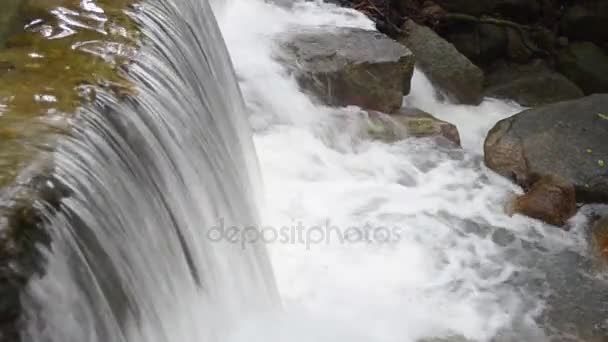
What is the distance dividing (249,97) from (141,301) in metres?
3.42

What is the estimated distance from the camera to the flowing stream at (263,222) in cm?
230

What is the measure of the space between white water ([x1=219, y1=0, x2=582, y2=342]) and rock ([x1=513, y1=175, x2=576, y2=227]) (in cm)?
9

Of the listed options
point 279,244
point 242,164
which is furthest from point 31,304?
point 279,244

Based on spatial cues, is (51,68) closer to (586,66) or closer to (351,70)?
(351,70)

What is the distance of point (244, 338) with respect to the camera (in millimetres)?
3324

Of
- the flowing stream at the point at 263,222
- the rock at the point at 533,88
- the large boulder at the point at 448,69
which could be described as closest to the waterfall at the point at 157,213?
the flowing stream at the point at 263,222

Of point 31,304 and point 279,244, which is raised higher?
point 31,304

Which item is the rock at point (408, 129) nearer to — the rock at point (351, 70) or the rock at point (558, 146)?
the rock at point (351, 70)

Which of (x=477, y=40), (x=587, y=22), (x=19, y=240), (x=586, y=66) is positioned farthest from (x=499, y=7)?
(x=19, y=240)

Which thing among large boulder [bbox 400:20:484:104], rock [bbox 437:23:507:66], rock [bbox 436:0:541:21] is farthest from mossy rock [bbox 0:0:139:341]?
rock [bbox 436:0:541:21]

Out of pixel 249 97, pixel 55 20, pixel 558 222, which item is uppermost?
pixel 55 20

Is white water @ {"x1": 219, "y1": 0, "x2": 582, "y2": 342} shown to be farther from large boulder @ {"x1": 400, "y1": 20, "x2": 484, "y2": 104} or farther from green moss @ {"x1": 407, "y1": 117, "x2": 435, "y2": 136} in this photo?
large boulder @ {"x1": 400, "y1": 20, "x2": 484, "y2": 104}

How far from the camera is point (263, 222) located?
4.49 m

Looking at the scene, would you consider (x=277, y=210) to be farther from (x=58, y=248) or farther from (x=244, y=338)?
(x=58, y=248)
